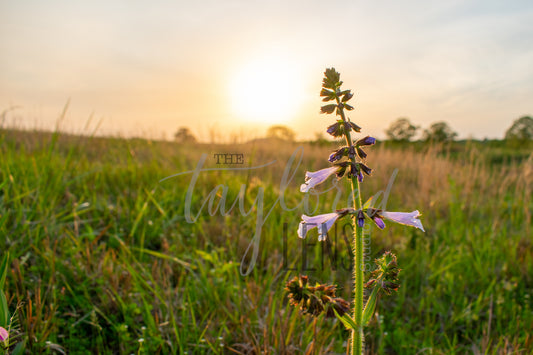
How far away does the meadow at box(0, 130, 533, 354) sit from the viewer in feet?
8.14

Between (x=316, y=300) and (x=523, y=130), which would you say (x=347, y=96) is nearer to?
(x=316, y=300)

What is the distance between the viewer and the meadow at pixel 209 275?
2480 mm

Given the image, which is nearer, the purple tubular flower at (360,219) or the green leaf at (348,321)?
the purple tubular flower at (360,219)

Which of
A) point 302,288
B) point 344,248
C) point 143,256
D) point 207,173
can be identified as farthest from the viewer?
point 207,173

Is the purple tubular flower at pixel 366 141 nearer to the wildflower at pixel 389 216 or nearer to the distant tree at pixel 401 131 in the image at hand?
the wildflower at pixel 389 216

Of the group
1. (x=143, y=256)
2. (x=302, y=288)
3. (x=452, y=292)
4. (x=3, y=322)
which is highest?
(x=302, y=288)

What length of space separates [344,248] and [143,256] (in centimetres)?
207

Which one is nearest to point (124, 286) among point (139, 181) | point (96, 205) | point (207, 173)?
point (96, 205)

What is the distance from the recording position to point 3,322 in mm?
1695

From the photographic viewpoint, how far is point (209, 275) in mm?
3275

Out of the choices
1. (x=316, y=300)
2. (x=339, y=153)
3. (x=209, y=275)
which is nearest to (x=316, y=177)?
(x=339, y=153)

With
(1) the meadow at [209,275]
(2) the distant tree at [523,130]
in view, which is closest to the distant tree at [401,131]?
(2) the distant tree at [523,130]

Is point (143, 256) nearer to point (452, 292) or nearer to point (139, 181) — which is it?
point (139, 181)

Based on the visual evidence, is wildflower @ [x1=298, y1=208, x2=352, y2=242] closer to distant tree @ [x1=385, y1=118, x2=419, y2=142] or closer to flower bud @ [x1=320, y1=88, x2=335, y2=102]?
flower bud @ [x1=320, y1=88, x2=335, y2=102]
